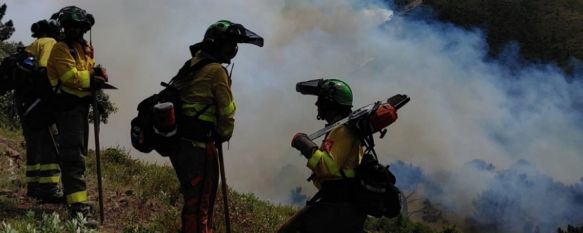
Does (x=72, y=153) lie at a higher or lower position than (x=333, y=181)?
higher

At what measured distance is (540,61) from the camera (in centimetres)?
10238

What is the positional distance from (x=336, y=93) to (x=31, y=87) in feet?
13.5

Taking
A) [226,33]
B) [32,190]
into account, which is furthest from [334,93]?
[32,190]

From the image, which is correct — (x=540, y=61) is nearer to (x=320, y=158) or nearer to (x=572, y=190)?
(x=572, y=190)

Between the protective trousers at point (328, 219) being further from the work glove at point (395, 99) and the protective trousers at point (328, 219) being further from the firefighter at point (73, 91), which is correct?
the firefighter at point (73, 91)

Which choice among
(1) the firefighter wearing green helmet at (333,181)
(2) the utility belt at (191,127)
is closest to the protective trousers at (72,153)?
(2) the utility belt at (191,127)

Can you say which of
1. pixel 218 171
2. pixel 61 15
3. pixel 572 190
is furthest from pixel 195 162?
pixel 572 190

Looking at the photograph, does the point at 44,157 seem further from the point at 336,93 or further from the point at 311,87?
the point at 336,93

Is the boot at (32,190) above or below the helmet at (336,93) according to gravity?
below

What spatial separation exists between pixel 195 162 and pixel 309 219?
49.3 inches

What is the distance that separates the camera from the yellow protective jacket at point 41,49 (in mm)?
8148

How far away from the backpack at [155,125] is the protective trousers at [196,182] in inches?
5.6

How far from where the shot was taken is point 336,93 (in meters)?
6.22

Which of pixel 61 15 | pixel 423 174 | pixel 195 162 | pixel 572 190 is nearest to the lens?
pixel 195 162
